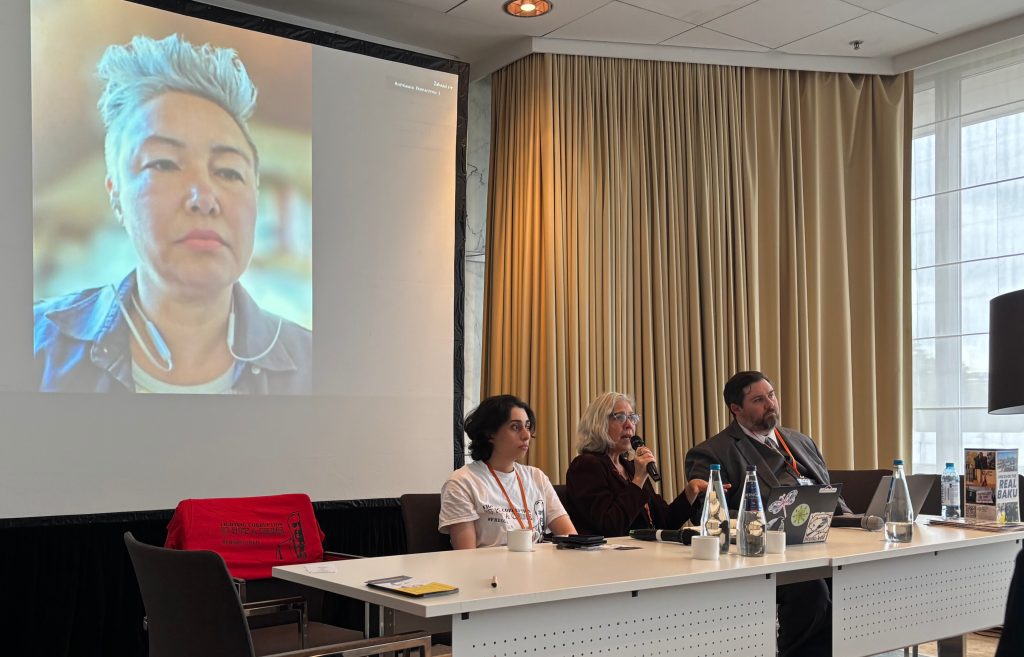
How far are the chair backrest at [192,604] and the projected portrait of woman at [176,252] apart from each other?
1.97 meters

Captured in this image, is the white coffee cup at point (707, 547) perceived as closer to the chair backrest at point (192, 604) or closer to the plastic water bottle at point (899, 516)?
the plastic water bottle at point (899, 516)

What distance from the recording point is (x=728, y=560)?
2.72 m

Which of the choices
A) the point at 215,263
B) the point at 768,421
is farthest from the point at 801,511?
the point at 215,263

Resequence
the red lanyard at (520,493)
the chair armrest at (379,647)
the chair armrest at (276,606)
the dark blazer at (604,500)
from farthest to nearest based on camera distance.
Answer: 1. the dark blazer at (604,500)
2. the red lanyard at (520,493)
3. the chair armrest at (276,606)
4. the chair armrest at (379,647)

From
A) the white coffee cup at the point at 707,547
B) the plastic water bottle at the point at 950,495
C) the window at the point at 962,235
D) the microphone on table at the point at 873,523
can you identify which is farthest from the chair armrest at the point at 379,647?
the window at the point at 962,235

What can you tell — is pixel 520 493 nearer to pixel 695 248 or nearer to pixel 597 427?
pixel 597 427

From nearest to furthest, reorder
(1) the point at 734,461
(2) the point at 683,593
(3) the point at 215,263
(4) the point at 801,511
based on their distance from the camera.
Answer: (2) the point at 683,593 < (4) the point at 801,511 < (1) the point at 734,461 < (3) the point at 215,263

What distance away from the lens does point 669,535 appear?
3.20m

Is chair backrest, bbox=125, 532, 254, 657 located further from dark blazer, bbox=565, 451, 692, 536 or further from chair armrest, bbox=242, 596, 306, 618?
dark blazer, bbox=565, 451, 692, 536

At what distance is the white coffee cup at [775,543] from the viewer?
9.36ft

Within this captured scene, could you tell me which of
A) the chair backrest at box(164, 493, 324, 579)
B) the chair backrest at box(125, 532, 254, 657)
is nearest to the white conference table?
the chair backrest at box(125, 532, 254, 657)

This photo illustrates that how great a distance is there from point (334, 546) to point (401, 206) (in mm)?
1729

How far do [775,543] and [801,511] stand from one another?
188 mm

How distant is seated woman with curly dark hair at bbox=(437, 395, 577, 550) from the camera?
330cm
